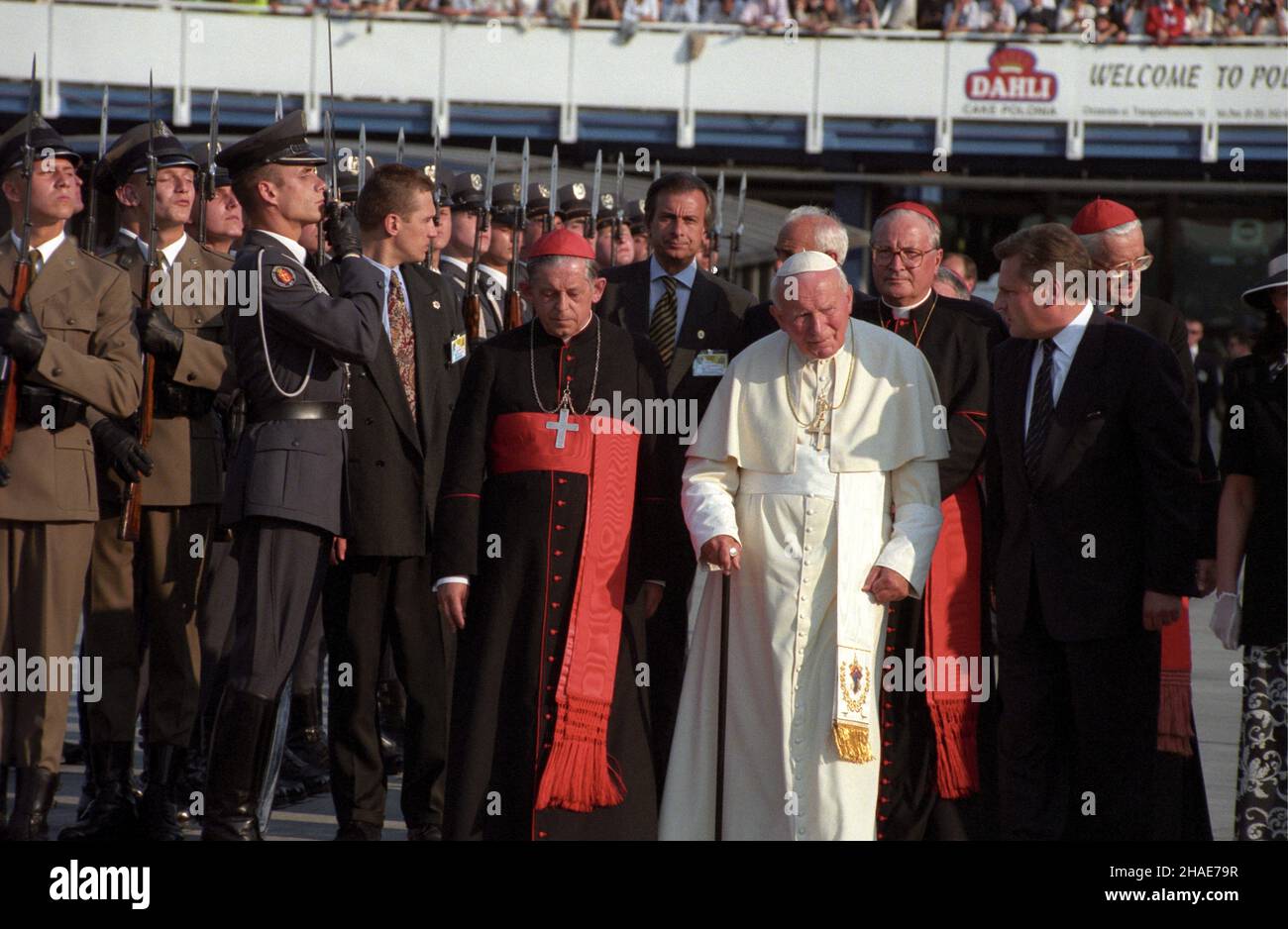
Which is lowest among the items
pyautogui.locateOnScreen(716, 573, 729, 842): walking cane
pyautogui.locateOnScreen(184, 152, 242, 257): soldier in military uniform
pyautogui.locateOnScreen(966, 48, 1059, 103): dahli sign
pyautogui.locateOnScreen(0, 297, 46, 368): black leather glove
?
pyautogui.locateOnScreen(716, 573, 729, 842): walking cane

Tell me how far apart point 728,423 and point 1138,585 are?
1396mm

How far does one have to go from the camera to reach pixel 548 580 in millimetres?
6699

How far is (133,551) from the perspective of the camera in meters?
7.69

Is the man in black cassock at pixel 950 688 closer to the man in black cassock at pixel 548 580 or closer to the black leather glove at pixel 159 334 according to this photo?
the man in black cassock at pixel 548 580

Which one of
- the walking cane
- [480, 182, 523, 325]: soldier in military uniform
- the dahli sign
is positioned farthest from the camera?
the dahli sign

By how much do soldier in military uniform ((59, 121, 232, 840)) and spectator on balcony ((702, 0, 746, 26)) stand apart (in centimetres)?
2203

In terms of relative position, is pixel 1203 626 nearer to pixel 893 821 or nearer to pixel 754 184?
pixel 893 821

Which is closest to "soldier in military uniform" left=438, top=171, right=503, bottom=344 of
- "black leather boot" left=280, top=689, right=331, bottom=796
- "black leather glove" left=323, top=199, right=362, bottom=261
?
"black leather glove" left=323, top=199, right=362, bottom=261

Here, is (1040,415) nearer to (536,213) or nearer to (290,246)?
(290,246)

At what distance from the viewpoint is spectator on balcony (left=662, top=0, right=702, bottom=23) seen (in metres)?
29.0

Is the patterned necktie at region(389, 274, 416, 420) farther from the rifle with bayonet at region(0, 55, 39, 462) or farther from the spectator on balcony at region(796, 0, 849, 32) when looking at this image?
the spectator on balcony at region(796, 0, 849, 32)

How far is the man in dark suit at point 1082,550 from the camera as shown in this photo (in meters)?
6.29

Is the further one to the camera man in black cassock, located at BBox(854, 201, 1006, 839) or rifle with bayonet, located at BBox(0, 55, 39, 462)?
rifle with bayonet, located at BBox(0, 55, 39, 462)

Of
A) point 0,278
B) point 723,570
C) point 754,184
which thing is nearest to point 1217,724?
point 723,570
